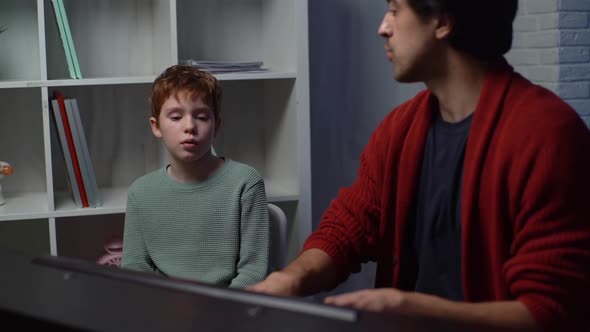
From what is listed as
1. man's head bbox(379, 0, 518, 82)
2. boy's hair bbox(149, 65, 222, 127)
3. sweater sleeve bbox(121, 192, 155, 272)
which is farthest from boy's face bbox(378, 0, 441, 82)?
sweater sleeve bbox(121, 192, 155, 272)

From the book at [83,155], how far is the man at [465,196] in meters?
1.06

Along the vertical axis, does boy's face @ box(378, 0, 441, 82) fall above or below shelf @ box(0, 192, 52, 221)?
above

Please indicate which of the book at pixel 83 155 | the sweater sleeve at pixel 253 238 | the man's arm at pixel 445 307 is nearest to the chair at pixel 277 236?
the sweater sleeve at pixel 253 238

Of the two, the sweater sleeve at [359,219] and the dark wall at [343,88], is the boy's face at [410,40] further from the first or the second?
the dark wall at [343,88]

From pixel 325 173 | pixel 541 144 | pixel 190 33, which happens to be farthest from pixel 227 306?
pixel 325 173

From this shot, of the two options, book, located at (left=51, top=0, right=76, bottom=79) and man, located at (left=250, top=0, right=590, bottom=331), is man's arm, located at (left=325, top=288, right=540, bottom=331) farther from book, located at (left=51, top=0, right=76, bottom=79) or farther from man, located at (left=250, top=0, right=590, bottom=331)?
book, located at (left=51, top=0, right=76, bottom=79)

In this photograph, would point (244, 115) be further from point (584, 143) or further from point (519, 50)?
point (584, 143)

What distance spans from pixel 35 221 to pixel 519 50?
1914 mm

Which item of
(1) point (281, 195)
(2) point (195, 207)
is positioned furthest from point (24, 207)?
(1) point (281, 195)

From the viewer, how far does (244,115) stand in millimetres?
2660

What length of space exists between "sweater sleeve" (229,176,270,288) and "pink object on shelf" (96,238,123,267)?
546 mm

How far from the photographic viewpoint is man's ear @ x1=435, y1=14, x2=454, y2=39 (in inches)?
47.9

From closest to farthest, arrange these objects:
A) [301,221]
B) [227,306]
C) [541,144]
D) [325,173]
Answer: [227,306] < [541,144] < [301,221] < [325,173]

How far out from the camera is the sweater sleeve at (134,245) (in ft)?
6.42
